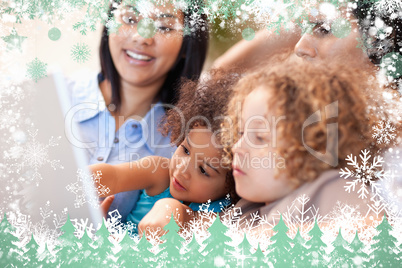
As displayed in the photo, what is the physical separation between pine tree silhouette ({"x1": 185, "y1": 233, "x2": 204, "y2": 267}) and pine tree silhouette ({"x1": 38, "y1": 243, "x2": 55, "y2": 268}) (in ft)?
0.95

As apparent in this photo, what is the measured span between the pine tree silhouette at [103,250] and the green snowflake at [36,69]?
37cm

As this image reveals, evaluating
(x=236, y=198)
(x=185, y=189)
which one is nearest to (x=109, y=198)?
(x=185, y=189)

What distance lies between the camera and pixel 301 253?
37.0 inches

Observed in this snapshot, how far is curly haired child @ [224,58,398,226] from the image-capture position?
0.90 metres

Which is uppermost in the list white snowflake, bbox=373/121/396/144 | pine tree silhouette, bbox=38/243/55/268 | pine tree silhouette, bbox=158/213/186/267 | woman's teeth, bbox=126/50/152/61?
woman's teeth, bbox=126/50/152/61

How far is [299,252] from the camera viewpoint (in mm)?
939

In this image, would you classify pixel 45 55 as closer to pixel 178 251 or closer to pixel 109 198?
pixel 109 198

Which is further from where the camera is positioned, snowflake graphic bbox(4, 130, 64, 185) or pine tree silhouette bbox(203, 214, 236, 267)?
snowflake graphic bbox(4, 130, 64, 185)

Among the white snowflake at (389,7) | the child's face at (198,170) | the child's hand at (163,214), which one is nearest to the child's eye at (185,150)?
the child's face at (198,170)

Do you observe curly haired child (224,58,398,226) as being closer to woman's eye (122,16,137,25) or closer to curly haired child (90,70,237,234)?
curly haired child (90,70,237,234)

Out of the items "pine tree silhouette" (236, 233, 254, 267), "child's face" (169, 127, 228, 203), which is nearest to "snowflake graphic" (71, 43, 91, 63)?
"child's face" (169, 127, 228, 203)

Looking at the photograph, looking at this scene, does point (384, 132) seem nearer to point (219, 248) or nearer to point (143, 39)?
point (219, 248)

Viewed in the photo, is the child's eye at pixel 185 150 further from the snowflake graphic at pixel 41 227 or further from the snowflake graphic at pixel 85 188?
the snowflake graphic at pixel 41 227

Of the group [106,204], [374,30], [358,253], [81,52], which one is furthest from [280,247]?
[81,52]
